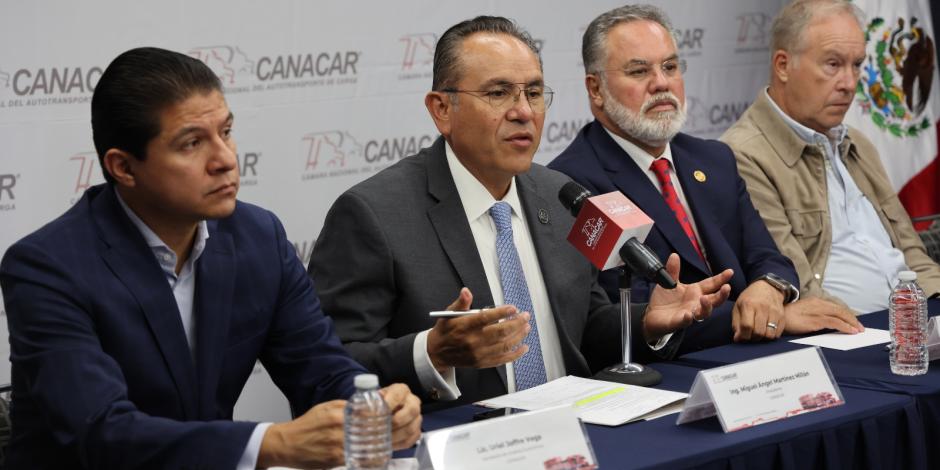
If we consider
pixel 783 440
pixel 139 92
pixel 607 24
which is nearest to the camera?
pixel 139 92

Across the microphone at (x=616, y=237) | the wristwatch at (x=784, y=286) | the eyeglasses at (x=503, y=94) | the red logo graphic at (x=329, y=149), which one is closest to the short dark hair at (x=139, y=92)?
the microphone at (x=616, y=237)

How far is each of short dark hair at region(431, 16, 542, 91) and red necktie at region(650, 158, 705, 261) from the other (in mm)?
822

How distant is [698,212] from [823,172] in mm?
765

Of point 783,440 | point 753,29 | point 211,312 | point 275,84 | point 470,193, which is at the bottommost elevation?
point 783,440

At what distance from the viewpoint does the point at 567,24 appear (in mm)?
5316

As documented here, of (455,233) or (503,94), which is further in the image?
(503,94)

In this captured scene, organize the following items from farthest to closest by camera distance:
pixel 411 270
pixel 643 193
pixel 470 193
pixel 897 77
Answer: pixel 897 77 < pixel 643 193 < pixel 470 193 < pixel 411 270

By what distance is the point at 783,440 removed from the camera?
7.64 ft

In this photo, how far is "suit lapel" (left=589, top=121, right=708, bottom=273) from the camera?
11.9 ft

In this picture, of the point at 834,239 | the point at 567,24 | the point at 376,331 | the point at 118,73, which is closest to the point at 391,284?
the point at 376,331

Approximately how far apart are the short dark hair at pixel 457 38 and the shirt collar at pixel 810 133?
4.93 ft

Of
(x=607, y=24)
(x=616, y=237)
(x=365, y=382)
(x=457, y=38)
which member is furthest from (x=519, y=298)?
(x=607, y=24)

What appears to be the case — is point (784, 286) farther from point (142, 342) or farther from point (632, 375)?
point (142, 342)

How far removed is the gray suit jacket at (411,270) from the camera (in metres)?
2.87
